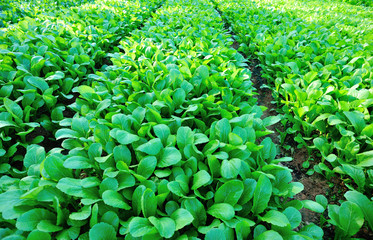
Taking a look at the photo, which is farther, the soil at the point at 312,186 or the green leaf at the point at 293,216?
the soil at the point at 312,186

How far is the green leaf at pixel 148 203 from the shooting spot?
1113 mm

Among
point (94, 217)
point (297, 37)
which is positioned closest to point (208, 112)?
point (94, 217)

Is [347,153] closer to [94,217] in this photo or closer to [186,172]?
[186,172]

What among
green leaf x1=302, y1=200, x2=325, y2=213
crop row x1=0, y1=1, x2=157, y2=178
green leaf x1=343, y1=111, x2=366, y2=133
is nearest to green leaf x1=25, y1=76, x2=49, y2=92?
crop row x1=0, y1=1, x2=157, y2=178

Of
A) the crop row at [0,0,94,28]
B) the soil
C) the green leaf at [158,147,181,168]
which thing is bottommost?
the soil

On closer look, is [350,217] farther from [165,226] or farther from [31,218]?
[31,218]

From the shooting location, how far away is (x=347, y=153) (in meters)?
1.99

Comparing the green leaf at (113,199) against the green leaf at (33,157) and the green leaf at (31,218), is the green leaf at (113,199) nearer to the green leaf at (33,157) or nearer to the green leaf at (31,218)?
the green leaf at (31,218)

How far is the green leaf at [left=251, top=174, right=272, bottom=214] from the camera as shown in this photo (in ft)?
3.96

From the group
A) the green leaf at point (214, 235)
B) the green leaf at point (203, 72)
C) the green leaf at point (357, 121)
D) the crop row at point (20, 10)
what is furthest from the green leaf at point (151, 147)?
the crop row at point (20, 10)

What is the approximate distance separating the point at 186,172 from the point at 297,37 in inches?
150

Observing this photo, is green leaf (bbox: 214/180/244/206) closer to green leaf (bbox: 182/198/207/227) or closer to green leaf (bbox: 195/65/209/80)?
green leaf (bbox: 182/198/207/227)

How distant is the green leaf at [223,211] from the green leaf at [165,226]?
9.8 inches

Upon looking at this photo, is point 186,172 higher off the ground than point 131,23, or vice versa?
point 131,23
